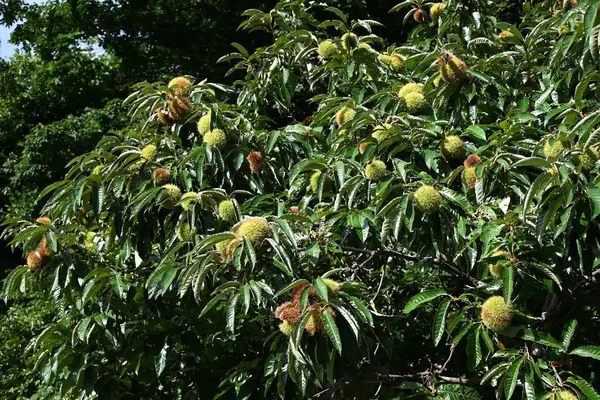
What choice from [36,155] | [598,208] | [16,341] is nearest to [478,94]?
[598,208]

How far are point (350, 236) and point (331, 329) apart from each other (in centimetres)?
65

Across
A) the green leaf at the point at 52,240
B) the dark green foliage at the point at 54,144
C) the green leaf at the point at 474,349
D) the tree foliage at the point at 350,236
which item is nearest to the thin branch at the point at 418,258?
the tree foliage at the point at 350,236

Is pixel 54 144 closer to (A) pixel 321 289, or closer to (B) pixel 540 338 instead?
(A) pixel 321 289

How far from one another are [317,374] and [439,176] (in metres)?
0.83

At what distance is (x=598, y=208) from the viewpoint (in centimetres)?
175

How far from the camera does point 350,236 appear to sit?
2439mm

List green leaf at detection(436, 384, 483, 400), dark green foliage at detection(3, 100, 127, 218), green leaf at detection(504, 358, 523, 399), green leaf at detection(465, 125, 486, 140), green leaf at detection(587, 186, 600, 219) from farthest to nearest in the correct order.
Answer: dark green foliage at detection(3, 100, 127, 218) < green leaf at detection(465, 125, 486, 140) < green leaf at detection(436, 384, 483, 400) < green leaf at detection(504, 358, 523, 399) < green leaf at detection(587, 186, 600, 219)

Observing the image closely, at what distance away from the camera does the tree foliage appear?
6.45 ft

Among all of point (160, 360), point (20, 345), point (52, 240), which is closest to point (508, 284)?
point (160, 360)

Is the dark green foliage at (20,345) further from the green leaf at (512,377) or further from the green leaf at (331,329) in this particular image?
the green leaf at (512,377)

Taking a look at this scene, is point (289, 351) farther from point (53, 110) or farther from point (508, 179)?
point (53, 110)

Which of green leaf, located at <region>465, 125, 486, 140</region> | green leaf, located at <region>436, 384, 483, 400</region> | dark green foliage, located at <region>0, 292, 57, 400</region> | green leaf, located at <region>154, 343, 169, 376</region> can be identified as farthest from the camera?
dark green foliage, located at <region>0, 292, 57, 400</region>

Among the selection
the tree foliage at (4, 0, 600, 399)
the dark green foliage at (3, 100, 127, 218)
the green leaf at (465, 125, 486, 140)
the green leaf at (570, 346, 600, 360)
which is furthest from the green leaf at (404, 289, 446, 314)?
the dark green foliage at (3, 100, 127, 218)

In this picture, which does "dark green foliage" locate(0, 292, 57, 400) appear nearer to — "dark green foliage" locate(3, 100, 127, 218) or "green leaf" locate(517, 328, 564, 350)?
"dark green foliage" locate(3, 100, 127, 218)
